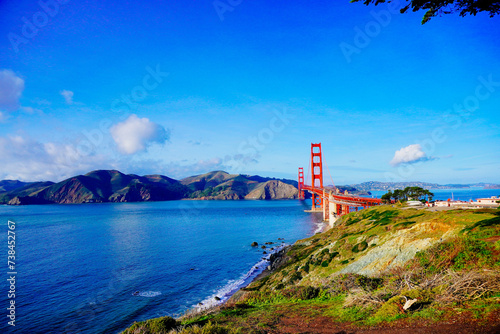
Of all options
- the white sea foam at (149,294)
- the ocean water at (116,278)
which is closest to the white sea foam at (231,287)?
the ocean water at (116,278)

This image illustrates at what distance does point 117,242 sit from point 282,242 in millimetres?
32259

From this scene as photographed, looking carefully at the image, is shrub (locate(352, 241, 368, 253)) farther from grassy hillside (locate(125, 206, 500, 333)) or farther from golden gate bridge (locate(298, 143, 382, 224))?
golden gate bridge (locate(298, 143, 382, 224))

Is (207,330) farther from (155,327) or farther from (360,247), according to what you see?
(360,247)

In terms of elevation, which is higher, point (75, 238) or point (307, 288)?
point (307, 288)

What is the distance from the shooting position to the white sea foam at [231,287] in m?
23.7

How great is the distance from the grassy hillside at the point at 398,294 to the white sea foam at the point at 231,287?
470 centimetres

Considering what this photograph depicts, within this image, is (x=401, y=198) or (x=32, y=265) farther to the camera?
(x=401, y=198)

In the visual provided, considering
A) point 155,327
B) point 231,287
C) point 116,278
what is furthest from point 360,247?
point 116,278

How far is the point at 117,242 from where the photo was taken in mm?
52594

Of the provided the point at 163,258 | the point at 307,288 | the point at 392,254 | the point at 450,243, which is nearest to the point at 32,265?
the point at 163,258

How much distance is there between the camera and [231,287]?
92.8ft

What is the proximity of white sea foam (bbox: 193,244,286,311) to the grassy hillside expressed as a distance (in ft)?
15.4

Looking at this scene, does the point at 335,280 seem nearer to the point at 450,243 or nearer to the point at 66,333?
the point at 450,243

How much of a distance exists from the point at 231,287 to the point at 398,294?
20205mm
